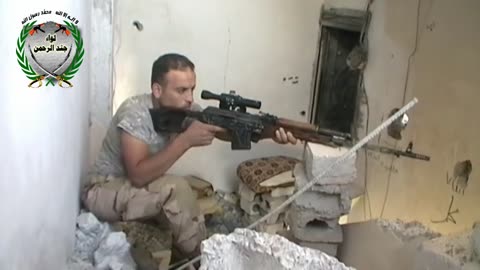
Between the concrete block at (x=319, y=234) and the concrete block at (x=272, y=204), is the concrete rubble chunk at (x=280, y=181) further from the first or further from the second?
the concrete block at (x=319, y=234)

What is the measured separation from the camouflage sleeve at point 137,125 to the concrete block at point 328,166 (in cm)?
66

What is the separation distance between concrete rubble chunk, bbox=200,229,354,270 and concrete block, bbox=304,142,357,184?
83cm

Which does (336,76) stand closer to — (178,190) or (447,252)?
(178,190)

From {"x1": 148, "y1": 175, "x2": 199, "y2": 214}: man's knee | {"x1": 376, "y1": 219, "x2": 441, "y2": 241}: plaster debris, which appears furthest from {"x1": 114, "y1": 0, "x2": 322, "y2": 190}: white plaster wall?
{"x1": 376, "y1": 219, "x2": 441, "y2": 241}: plaster debris

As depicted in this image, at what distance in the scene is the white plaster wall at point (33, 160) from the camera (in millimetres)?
1098

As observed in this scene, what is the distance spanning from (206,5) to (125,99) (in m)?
0.57

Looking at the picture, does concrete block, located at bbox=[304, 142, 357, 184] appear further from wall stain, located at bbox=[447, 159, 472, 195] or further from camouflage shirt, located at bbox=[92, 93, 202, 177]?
camouflage shirt, located at bbox=[92, 93, 202, 177]

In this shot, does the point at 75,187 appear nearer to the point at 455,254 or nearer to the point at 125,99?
the point at 125,99

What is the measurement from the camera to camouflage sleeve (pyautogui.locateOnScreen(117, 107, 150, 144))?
2.35m

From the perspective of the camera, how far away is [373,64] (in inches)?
111

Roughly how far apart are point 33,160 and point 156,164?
1040mm

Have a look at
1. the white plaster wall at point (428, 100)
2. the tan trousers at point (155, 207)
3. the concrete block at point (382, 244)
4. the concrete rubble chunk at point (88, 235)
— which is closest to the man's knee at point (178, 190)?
the tan trousers at point (155, 207)

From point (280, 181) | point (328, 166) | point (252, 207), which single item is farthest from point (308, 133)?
point (252, 207)

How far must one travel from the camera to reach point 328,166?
2.07 metres
